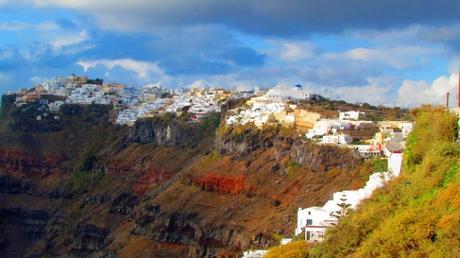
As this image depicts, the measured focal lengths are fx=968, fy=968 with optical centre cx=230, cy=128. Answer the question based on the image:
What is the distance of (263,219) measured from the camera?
7038cm

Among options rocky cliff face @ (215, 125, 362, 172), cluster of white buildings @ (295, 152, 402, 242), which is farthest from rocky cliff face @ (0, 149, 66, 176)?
cluster of white buildings @ (295, 152, 402, 242)

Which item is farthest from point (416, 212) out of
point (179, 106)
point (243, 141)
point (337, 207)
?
point (179, 106)

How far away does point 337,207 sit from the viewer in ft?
154

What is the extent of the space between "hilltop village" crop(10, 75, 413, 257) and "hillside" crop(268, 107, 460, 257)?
129 inches

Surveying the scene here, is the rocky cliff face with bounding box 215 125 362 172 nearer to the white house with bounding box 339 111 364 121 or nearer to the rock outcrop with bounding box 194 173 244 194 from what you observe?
the rock outcrop with bounding box 194 173 244 194

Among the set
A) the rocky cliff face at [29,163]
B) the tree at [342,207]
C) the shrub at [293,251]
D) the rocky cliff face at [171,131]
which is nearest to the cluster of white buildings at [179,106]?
the rocky cliff face at [171,131]

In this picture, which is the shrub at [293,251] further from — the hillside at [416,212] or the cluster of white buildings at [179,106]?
the cluster of white buildings at [179,106]

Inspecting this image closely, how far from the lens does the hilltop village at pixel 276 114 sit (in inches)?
1850

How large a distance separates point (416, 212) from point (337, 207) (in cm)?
1877

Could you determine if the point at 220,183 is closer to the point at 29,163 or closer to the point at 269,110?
the point at 269,110

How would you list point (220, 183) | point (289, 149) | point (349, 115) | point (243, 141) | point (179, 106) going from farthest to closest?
point (179, 106) → point (349, 115) → point (243, 141) → point (220, 183) → point (289, 149)

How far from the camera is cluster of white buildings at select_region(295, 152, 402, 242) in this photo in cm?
4241

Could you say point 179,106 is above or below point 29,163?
above

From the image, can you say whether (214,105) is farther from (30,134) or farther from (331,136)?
(331,136)
